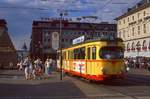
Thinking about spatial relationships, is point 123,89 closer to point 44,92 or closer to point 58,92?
point 58,92

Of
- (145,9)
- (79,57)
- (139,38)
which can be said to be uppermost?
(145,9)

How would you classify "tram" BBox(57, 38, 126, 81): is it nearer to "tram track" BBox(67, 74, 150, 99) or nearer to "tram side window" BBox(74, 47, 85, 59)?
"tram track" BBox(67, 74, 150, 99)

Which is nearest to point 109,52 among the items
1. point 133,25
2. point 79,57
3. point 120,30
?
point 79,57

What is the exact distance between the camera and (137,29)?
325ft

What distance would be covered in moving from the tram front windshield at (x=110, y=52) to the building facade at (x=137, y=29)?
61502 mm

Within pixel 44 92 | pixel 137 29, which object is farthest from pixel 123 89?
pixel 137 29

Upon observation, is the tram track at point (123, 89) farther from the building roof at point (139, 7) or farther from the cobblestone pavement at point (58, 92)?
the building roof at point (139, 7)

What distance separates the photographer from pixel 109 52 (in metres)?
27.7

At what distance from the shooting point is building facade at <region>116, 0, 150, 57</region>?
91887 mm

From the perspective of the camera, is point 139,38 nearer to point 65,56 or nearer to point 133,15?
point 133,15

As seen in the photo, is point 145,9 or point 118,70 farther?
point 145,9

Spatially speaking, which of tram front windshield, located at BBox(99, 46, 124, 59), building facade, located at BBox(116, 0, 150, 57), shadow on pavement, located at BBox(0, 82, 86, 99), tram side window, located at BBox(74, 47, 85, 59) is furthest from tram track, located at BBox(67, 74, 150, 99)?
building facade, located at BBox(116, 0, 150, 57)

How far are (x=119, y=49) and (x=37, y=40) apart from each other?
130936 millimetres

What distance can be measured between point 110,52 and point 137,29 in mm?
72383
